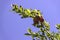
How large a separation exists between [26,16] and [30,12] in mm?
142

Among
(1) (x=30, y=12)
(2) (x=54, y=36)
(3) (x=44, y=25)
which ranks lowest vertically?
(2) (x=54, y=36)

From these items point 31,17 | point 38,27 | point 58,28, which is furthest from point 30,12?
point 58,28

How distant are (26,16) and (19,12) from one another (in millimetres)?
201

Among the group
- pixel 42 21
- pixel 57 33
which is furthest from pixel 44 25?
pixel 57 33

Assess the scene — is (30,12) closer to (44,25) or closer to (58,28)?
(44,25)

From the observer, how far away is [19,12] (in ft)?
14.5

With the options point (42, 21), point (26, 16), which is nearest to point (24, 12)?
point (26, 16)

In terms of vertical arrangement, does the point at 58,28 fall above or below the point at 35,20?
below

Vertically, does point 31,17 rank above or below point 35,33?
above

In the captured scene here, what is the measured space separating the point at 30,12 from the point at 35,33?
54cm

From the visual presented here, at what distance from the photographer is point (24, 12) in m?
4.44

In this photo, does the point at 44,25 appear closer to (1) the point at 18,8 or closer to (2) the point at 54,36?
(2) the point at 54,36

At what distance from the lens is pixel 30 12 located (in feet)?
14.5

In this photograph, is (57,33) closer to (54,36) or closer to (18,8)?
(54,36)
